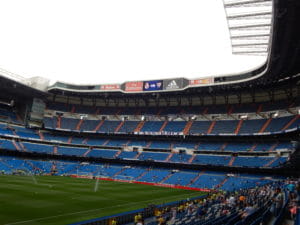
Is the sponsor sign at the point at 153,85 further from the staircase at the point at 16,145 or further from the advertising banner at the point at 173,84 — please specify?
the staircase at the point at 16,145

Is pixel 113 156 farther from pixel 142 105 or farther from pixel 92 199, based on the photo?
pixel 92 199

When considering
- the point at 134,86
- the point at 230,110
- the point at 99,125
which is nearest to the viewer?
the point at 230,110

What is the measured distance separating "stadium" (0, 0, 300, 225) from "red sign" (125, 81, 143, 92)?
12.1 inches

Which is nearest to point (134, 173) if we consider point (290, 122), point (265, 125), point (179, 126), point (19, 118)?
point (179, 126)

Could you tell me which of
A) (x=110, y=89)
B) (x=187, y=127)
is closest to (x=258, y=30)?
(x=187, y=127)

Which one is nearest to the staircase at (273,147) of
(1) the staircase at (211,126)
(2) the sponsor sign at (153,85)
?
(1) the staircase at (211,126)

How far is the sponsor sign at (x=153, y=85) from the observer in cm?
6922

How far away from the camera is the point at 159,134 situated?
71.8 m

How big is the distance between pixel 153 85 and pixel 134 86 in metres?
5.55

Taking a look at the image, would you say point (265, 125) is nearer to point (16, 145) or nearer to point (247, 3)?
point (247, 3)

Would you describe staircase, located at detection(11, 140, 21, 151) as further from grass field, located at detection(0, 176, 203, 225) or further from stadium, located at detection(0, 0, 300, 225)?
grass field, located at detection(0, 176, 203, 225)

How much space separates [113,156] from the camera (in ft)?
234

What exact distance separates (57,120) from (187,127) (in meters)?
42.3

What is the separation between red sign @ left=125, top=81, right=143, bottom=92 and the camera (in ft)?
234
